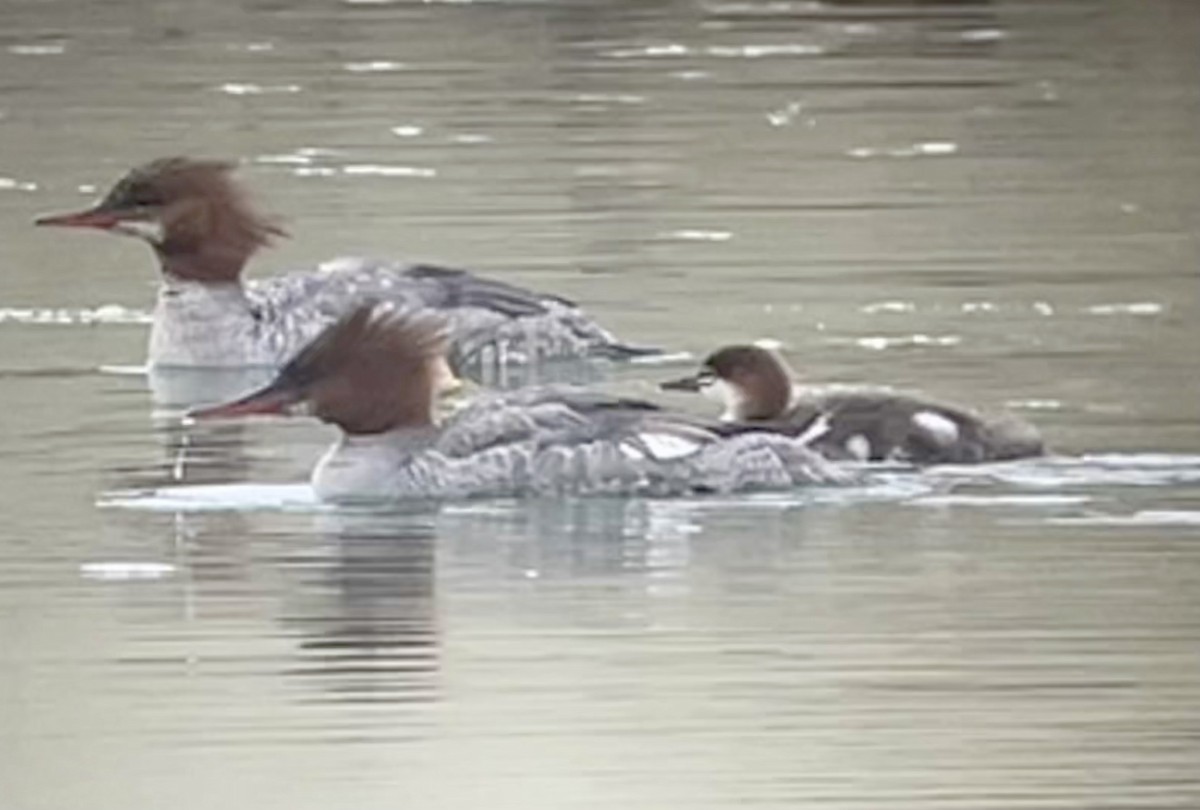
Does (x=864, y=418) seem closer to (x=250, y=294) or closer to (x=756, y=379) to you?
(x=756, y=379)

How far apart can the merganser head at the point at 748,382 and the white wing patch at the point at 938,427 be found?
272 mm

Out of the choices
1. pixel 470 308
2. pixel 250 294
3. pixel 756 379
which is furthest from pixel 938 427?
pixel 250 294

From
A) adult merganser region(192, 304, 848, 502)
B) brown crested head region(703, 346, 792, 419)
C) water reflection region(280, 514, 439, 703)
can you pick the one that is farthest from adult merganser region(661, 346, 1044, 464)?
water reflection region(280, 514, 439, 703)

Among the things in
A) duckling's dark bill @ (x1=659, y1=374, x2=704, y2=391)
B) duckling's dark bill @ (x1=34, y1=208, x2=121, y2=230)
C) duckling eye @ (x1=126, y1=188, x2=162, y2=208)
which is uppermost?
duckling eye @ (x1=126, y1=188, x2=162, y2=208)

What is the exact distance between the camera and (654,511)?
894cm

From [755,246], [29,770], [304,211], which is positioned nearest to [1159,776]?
[29,770]

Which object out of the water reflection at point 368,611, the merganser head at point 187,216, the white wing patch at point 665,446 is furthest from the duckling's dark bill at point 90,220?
the white wing patch at point 665,446

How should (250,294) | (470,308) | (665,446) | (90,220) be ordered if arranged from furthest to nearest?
1. (250,294)
2. (90,220)
3. (470,308)
4. (665,446)

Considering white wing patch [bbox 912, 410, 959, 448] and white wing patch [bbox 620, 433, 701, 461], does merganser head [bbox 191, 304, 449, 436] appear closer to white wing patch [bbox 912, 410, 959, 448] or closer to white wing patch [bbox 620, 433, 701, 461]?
white wing patch [bbox 620, 433, 701, 461]

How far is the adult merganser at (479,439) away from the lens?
893 centimetres

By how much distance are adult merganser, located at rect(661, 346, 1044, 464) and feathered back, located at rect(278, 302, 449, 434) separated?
582 millimetres

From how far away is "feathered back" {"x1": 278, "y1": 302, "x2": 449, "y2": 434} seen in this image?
29.6ft

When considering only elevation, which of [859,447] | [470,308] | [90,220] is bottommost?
[859,447]

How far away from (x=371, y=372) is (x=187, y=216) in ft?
6.71
